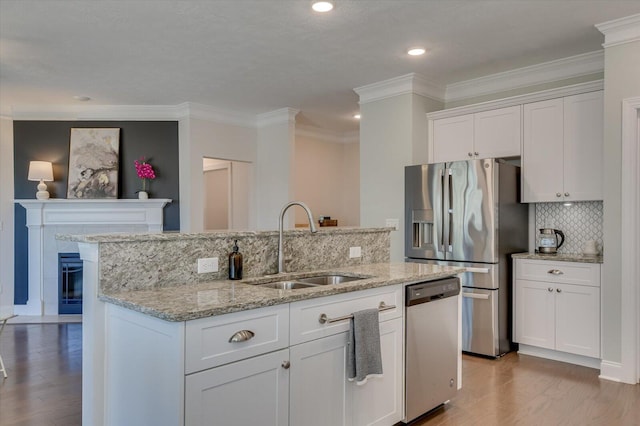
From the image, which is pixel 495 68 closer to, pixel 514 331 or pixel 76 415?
pixel 514 331

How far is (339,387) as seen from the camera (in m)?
2.27

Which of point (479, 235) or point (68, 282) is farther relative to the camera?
point (68, 282)

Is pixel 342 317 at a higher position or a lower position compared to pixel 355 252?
lower

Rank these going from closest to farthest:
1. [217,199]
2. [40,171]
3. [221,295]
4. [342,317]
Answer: [221,295], [342,317], [40,171], [217,199]

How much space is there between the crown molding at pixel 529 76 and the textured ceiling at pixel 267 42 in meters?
0.12

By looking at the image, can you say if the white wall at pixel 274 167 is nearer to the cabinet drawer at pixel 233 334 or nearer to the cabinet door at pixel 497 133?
the cabinet door at pixel 497 133

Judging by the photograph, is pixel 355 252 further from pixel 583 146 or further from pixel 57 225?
pixel 57 225

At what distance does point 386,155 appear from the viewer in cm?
498

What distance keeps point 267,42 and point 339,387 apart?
2.74m

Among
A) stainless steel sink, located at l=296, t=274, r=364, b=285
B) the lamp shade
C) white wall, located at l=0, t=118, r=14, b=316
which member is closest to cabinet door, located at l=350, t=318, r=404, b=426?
stainless steel sink, located at l=296, t=274, r=364, b=285

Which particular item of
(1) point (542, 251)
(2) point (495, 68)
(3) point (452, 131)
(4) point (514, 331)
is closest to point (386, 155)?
(3) point (452, 131)

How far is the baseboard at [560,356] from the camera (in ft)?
12.2

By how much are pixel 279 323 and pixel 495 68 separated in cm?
360

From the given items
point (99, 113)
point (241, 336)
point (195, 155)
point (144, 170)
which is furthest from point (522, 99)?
point (99, 113)
